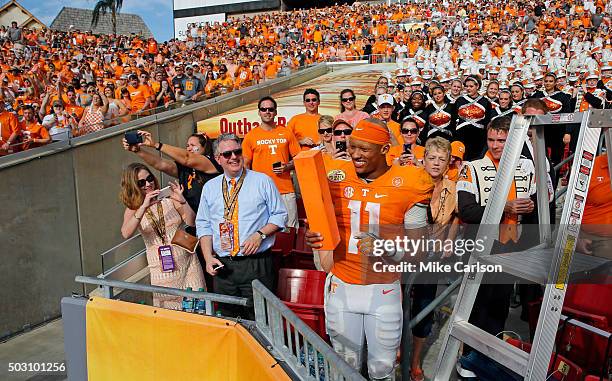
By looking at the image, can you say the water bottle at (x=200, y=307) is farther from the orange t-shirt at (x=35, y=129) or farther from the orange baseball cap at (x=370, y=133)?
the orange t-shirt at (x=35, y=129)

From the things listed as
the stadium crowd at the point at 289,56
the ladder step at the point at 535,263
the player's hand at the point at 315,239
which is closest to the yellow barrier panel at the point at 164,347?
the player's hand at the point at 315,239

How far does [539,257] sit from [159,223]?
3059mm

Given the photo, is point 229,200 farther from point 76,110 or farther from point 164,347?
point 76,110

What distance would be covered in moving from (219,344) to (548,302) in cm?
192

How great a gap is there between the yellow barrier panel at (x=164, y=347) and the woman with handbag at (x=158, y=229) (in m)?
0.70

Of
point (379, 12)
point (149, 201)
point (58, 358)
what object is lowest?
point (58, 358)

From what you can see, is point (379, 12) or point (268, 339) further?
point (379, 12)

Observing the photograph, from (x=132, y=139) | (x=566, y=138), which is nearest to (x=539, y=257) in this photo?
(x=132, y=139)

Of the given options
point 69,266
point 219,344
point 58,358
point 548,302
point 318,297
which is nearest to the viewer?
point 548,302

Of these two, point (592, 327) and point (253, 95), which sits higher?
point (253, 95)

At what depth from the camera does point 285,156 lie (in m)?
5.92

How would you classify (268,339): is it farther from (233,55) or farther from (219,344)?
(233,55)

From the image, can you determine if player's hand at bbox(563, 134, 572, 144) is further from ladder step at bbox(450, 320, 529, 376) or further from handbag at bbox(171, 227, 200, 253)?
ladder step at bbox(450, 320, 529, 376)

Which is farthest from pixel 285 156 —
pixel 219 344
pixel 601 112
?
pixel 601 112
